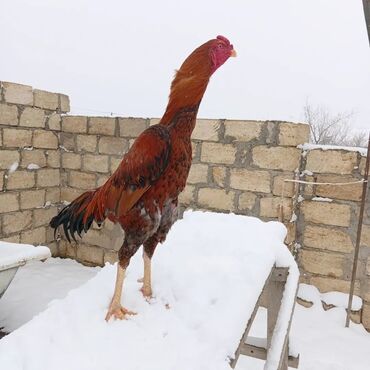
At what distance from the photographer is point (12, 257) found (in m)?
3.07

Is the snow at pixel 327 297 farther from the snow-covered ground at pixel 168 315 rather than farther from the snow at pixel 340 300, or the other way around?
the snow-covered ground at pixel 168 315

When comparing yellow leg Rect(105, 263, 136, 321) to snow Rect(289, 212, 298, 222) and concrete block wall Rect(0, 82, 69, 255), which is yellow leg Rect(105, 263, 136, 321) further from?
concrete block wall Rect(0, 82, 69, 255)

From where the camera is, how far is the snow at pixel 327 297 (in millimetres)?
3639

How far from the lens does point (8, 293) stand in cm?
413

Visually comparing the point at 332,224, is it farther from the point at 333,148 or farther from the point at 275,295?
the point at 275,295

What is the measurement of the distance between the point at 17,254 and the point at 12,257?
8cm

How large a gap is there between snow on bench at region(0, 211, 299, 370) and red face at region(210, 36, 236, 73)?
991 mm

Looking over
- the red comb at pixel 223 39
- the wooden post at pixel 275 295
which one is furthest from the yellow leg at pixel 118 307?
the red comb at pixel 223 39

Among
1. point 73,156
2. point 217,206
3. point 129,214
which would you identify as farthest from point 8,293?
point 129,214

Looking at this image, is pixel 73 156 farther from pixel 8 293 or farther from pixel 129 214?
pixel 129 214

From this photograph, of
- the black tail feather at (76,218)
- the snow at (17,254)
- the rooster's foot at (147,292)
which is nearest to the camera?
the rooster's foot at (147,292)

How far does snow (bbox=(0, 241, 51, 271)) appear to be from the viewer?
3006 millimetres

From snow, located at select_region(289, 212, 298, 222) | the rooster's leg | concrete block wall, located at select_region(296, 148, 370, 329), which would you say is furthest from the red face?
snow, located at select_region(289, 212, 298, 222)

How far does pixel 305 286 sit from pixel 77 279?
2.87 m
